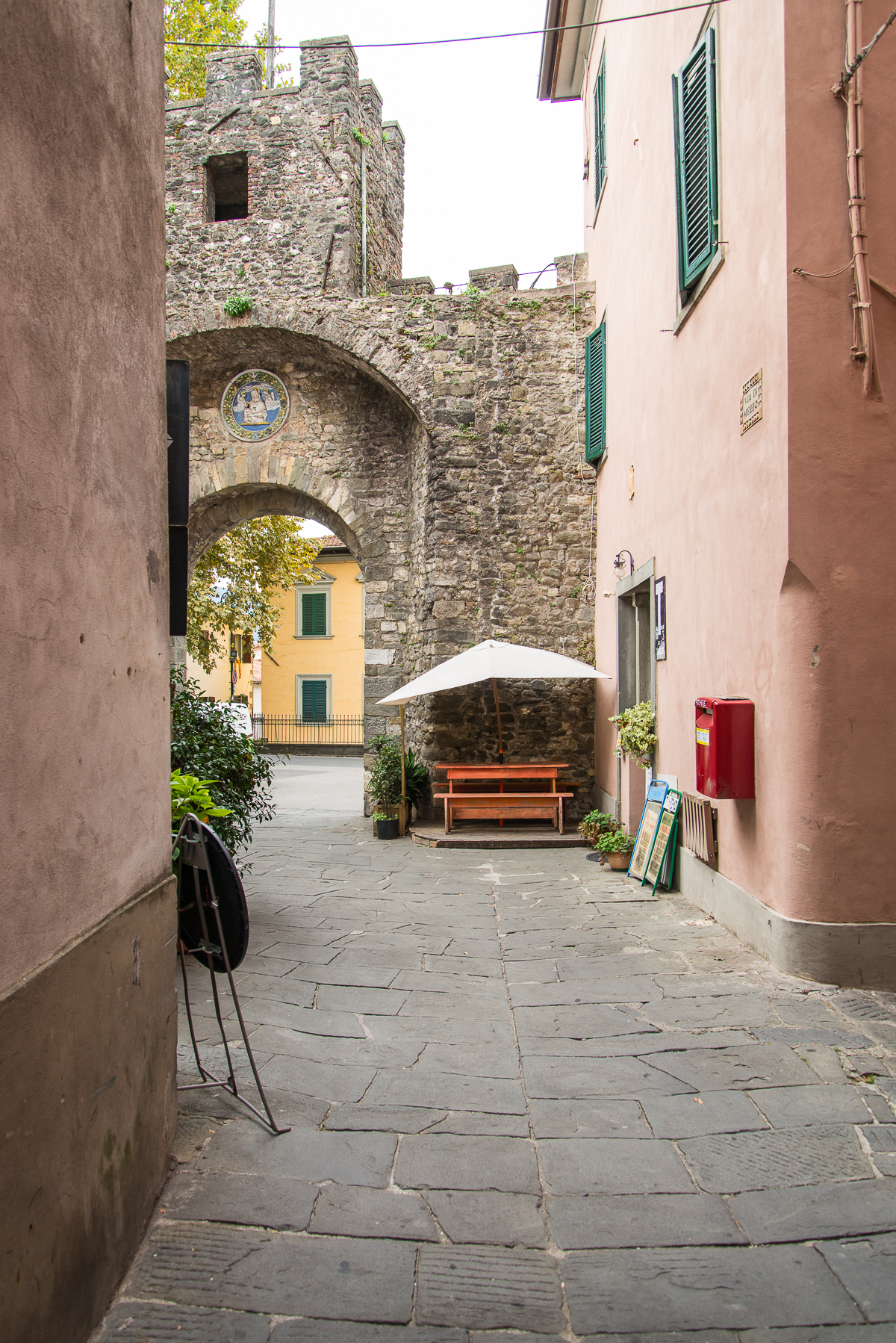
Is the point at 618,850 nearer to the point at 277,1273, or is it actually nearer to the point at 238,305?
the point at 277,1273

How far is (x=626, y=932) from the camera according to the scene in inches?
193

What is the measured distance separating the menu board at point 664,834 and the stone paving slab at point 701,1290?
3.94 metres

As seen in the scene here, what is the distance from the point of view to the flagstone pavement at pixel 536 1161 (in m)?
1.85

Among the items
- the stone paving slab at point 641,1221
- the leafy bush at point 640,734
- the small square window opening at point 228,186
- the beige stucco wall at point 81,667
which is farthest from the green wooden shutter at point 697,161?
the small square window opening at point 228,186

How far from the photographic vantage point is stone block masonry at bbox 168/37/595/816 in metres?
9.73

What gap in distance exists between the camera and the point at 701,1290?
1.90 metres

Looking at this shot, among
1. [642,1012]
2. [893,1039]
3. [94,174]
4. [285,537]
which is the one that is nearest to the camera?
[94,174]

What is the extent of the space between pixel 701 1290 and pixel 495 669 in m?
6.41

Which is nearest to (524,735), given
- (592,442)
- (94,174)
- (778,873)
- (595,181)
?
(592,442)

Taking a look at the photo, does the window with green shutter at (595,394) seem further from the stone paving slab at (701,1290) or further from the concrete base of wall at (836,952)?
the stone paving slab at (701,1290)

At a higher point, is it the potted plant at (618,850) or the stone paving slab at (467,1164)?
the potted plant at (618,850)

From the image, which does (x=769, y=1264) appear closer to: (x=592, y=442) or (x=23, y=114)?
(x=23, y=114)

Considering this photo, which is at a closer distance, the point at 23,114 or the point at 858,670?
the point at 23,114

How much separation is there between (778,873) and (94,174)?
3753 millimetres
